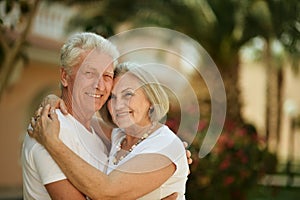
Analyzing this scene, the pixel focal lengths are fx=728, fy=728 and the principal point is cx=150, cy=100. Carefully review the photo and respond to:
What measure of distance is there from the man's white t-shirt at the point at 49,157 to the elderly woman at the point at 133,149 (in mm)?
38

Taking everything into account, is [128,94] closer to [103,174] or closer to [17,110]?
[103,174]

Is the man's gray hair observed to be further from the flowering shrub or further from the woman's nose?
the flowering shrub

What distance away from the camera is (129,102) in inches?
130

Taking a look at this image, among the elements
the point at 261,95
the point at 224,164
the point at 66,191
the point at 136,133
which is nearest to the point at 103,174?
the point at 66,191

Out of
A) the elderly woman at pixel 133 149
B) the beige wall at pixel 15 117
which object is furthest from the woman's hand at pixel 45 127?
the beige wall at pixel 15 117

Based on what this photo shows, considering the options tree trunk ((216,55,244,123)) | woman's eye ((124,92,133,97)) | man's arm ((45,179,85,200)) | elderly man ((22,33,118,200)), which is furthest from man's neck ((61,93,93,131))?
tree trunk ((216,55,244,123))

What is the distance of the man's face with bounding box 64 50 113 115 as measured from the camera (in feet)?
10.8

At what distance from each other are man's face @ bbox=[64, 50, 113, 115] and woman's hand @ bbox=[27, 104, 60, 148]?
16 centimetres

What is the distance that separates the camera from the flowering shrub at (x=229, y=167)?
1034 cm

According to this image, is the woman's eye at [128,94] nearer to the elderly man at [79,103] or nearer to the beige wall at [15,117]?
the elderly man at [79,103]

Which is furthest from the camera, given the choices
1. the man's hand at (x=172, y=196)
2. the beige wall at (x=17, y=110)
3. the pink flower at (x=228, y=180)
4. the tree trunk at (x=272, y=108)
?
the tree trunk at (x=272, y=108)

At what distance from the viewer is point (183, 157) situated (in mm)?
3234

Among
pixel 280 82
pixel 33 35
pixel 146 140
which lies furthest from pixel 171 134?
pixel 280 82

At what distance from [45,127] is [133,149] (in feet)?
1.35
